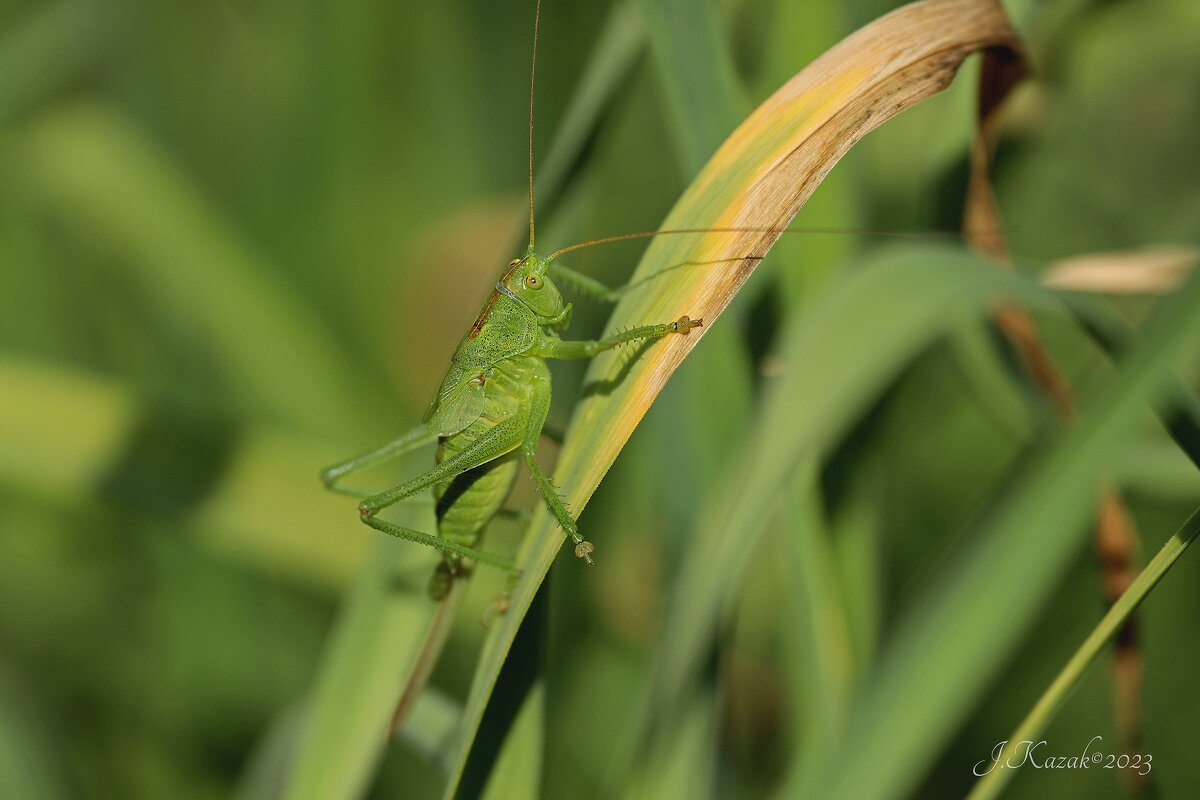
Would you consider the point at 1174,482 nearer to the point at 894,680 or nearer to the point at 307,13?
the point at 894,680

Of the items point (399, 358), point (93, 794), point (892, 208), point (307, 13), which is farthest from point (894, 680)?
point (307, 13)

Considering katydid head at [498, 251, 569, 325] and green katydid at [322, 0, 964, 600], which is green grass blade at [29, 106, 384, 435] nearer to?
green katydid at [322, 0, 964, 600]

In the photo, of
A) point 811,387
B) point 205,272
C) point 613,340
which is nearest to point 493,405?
point 613,340

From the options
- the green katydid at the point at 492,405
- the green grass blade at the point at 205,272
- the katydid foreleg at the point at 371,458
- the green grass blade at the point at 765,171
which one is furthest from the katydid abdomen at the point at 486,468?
the green grass blade at the point at 205,272

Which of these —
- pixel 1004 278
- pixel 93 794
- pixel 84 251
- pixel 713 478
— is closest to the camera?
pixel 1004 278

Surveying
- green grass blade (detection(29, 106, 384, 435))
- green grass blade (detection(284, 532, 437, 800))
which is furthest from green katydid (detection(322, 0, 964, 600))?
green grass blade (detection(29, 106, 384, 435))

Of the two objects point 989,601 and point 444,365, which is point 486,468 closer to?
point 989,601
